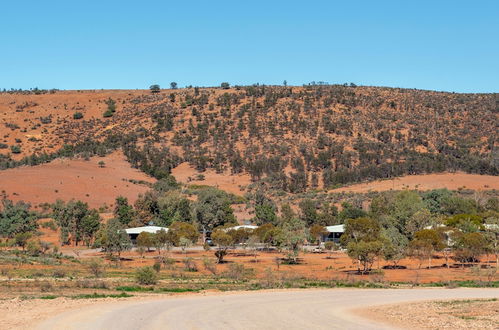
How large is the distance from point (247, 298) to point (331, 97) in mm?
129845

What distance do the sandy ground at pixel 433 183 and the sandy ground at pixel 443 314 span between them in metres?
80.8

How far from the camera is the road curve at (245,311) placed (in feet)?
75.5

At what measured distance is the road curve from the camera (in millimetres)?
23000

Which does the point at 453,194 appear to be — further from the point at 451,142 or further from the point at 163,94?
the point at 163,94

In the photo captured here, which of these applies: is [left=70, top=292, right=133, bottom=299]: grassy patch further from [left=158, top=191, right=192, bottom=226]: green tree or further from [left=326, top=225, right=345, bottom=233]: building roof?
[left=158, top=191, right=192, bottom=226]: green tree

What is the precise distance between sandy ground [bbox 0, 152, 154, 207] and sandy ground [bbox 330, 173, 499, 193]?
39.6 meters

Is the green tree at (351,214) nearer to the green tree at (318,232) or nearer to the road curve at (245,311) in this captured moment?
the green tree at (318,232)

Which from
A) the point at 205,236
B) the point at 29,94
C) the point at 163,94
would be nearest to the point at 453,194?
the point at 205,236

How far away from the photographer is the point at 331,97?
159m

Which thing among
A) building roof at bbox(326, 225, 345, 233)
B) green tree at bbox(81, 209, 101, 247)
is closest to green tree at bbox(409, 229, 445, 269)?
building roof at bbox(326, 225, 345, 233)

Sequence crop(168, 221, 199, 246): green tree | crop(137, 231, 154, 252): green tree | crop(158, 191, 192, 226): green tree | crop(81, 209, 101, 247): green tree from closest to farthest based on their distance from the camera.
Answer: crop(137, 231, 154, 252): green tree < crop(168, 221, 199, 246): green tree < crop(81, 209, 101, 247): green tree < crop(158, 191, 192, 226): green tree

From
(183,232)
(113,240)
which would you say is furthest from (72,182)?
(113,240)

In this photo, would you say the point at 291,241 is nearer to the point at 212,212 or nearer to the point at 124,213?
the point at 212,212

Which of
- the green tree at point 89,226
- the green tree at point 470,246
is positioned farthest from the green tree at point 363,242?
the green tree at point 89,226
